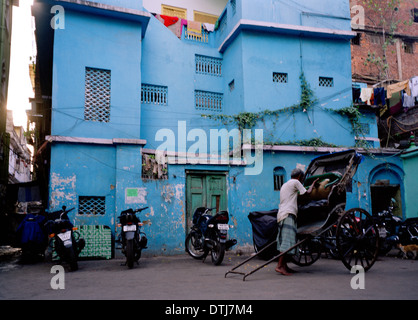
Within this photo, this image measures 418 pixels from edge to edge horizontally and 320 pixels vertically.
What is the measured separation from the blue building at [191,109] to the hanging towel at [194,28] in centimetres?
6

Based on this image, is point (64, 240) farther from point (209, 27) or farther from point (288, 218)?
point (209, 27)

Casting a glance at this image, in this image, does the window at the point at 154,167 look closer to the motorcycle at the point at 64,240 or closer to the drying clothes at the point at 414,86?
the motorcycle at the point at 64,240

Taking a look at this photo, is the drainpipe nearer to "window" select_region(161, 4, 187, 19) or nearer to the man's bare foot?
"window" select_region(161, 4, 187, 19)

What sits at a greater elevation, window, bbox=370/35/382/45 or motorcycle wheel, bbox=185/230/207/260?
window, bbox=370/35/382/45

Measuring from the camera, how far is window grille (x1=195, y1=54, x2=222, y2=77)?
15.1 m

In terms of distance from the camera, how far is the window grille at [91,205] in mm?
10578

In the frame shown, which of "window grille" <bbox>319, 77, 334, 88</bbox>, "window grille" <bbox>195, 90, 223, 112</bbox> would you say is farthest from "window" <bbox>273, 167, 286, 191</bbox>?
"window grille" <bbox>319, 77, 334, 88</bbox>

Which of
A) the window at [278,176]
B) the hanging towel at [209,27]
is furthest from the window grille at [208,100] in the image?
the window at [278,176]

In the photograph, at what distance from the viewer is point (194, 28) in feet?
51.1

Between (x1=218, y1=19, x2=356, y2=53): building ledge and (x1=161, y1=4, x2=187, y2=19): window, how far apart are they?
3835mm

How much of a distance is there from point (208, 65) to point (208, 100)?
5.22 feet

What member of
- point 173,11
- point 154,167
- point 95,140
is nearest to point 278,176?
point 154,167

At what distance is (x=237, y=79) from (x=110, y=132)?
18.2 ft
